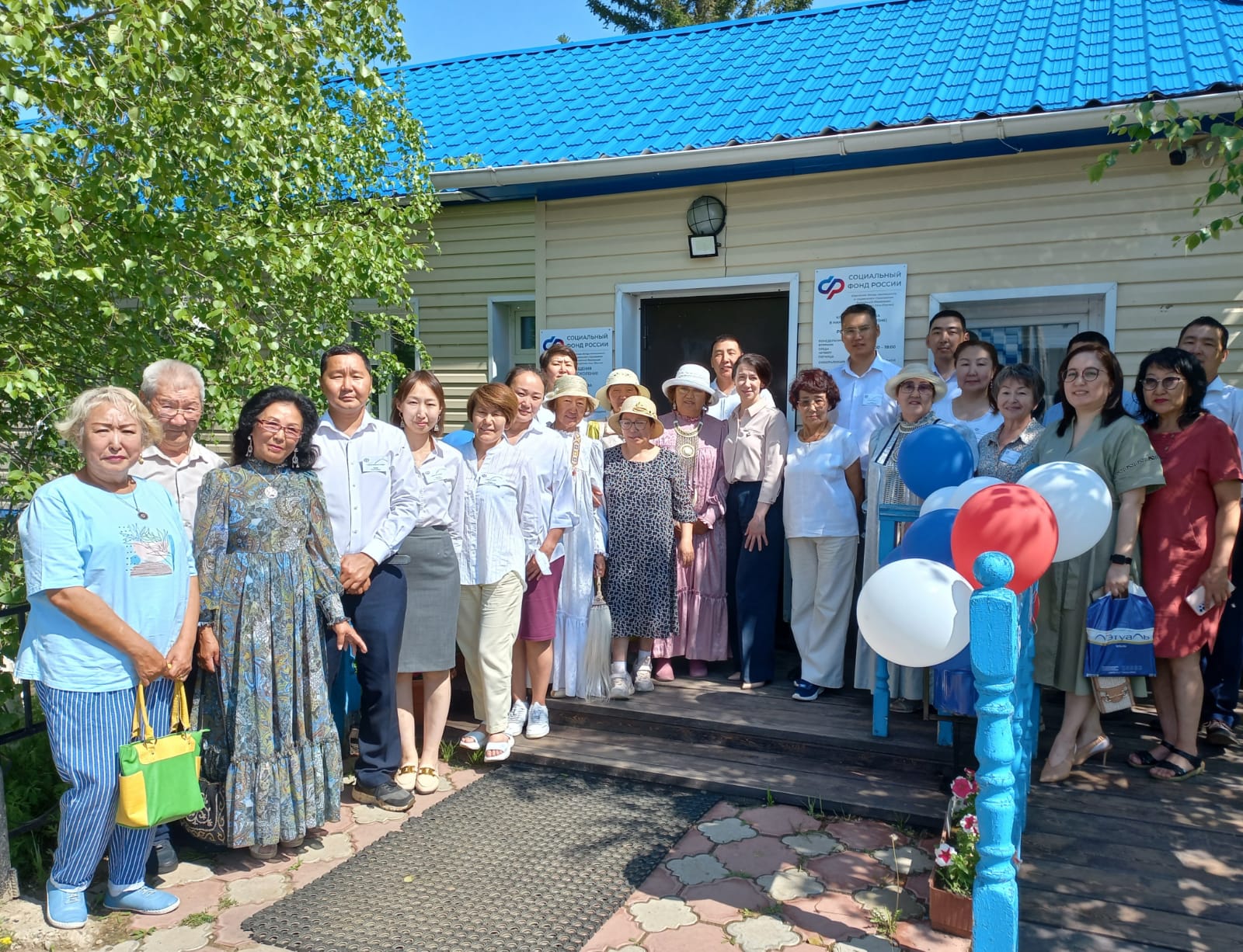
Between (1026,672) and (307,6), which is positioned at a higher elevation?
(307,6)

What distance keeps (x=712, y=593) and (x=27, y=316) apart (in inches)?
143

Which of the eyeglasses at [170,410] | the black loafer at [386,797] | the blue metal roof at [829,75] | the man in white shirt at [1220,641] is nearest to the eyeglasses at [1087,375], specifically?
the man in white shirt at [1220,641]

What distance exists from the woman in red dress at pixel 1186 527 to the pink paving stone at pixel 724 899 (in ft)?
6.42

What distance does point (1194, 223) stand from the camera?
495cm

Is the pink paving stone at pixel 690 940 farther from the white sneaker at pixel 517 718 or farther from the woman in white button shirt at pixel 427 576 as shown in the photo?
the white sneaker at pixel 517 718

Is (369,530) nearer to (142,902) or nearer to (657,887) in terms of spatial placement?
(142,902)

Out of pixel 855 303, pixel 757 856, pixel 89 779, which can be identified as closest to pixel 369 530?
pixel 89 779

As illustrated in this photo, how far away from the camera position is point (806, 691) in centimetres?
470

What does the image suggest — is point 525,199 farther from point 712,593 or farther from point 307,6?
point 712,593

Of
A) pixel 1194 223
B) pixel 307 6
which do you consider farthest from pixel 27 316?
pixel 1194 223

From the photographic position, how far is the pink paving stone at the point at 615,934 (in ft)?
9.40

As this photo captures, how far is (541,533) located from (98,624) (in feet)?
6.67

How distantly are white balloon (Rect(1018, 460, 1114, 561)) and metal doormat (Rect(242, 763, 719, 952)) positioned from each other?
184 centimetres

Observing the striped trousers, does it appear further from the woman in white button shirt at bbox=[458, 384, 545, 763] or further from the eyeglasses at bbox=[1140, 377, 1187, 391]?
the eyeglasses at bbox=[1140, 377, 1187, 391]
